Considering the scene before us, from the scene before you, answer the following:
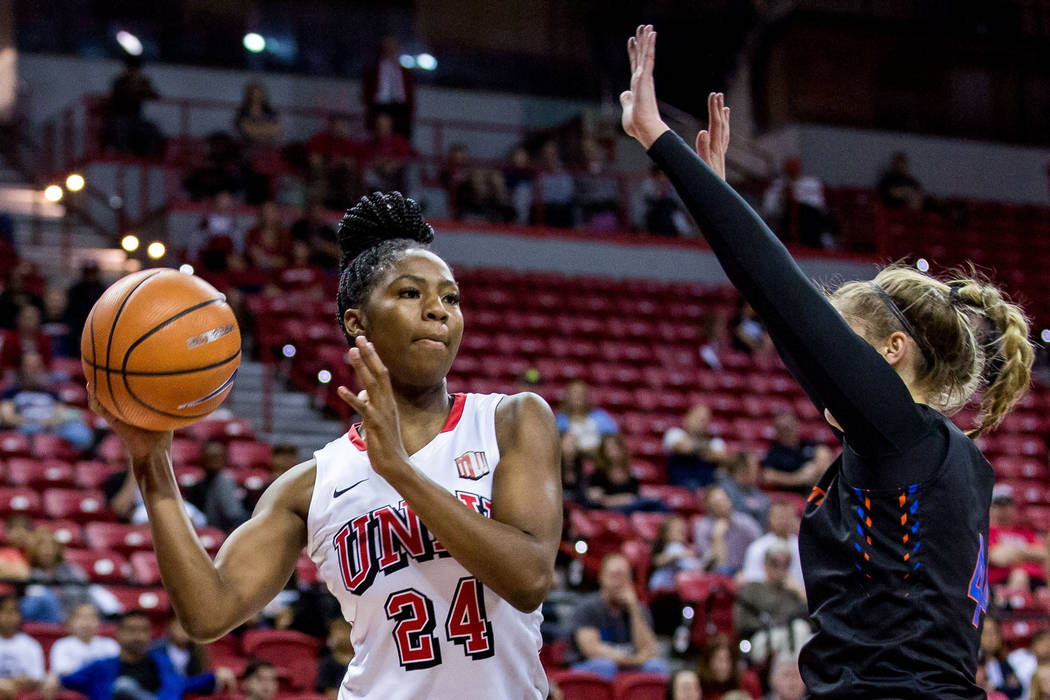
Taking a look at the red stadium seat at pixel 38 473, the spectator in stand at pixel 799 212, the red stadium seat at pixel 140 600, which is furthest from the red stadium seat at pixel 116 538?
the spectator in stand at pixel 799 212

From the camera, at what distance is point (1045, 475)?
1256cm

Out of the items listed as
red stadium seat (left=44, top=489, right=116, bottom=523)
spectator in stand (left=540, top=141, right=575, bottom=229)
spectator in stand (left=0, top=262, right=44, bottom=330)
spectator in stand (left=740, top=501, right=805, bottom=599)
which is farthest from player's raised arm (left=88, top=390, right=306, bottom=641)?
spectator in stand (left=540, top=141, right=575, bottom=229)

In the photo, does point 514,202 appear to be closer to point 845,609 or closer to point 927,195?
point 927,195

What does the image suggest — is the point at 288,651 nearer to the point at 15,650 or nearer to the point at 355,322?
the point at 15,650

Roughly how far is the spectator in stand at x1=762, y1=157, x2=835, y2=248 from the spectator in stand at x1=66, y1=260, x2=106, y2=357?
326 inches

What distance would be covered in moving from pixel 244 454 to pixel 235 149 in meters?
5.19

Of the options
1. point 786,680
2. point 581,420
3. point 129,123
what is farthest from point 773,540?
point 129,123

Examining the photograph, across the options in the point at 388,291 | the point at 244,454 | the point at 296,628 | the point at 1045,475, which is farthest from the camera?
the point at 1045,475

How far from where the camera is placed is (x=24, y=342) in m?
10.1

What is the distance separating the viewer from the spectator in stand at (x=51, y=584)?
23.7ft

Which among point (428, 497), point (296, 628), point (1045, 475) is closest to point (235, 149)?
point (296, 628)

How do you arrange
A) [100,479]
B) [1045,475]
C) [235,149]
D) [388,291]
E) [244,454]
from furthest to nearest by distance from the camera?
[235,149], [1045,475], [244,454], [100,479], [388,291]

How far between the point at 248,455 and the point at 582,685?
385 cm

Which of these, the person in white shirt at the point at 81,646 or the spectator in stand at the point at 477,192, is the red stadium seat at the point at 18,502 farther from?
the spectator in stand at the point at 477,192
